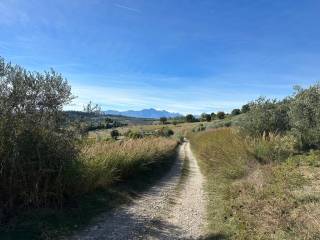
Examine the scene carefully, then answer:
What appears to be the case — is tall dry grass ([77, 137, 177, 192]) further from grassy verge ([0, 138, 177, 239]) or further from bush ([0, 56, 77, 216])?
bush ([0, 56, 77, 216])

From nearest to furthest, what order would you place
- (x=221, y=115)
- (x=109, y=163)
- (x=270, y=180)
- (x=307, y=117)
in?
(x=270, y=180), (x=109, y=163), (x=307, y=117), (x=221, y=115)

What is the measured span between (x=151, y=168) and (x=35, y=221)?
1108 centimetres

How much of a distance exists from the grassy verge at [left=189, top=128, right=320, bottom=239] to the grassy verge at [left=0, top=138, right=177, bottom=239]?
3021 millimetres

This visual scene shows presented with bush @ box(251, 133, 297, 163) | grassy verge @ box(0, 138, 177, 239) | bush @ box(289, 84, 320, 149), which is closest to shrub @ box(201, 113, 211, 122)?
bush @ box(289, 84, 320, 149)

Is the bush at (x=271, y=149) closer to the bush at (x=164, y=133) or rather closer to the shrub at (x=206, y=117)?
the bush at (x=164, y=133)

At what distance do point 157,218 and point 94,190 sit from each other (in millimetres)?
2747

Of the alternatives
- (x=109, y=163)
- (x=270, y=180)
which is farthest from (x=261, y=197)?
(x=109, y=163)

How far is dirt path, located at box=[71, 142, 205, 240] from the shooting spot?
8352 millimetres

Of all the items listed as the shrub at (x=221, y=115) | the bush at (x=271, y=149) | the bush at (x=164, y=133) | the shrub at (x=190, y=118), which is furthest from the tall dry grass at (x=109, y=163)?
the shrub at (x=190, y=118)

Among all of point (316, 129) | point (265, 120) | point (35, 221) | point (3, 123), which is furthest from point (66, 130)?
point (265, 120)

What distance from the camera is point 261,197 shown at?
10680mm

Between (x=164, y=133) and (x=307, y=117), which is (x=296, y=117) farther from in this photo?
(x=164, y=133)

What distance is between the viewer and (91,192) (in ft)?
37.4

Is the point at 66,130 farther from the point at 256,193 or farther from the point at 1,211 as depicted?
the point at 256,193
